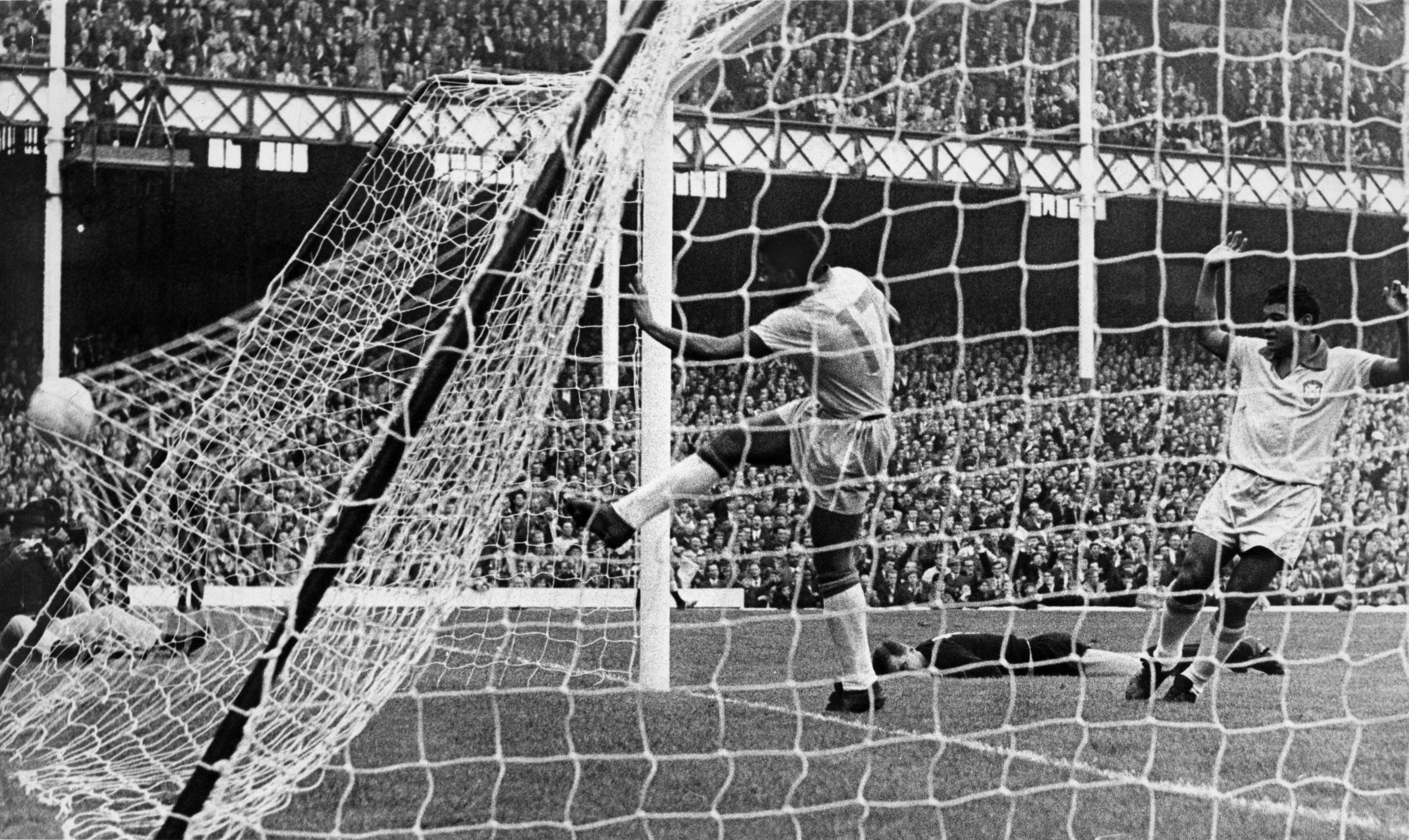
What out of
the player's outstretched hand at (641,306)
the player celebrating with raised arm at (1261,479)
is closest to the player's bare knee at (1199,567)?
the player celebrating with raised arm at (1261,479)

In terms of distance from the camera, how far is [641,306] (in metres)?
4.71

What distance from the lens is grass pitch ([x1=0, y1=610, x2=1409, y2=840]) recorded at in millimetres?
3732

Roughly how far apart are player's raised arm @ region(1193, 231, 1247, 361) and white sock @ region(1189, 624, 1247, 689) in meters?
1.16

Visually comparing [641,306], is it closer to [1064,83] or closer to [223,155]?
[223,155]

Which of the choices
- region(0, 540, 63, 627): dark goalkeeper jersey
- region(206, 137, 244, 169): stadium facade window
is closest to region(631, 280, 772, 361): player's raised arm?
region(0, 540, 63, 627): dark goalkeeper jersey

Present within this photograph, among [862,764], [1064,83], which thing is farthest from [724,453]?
[1064,83]

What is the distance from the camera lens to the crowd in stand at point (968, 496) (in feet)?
41.4

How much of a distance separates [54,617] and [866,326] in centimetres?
317

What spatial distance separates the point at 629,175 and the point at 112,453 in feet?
6.45

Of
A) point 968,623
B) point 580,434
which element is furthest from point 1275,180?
point 580,434

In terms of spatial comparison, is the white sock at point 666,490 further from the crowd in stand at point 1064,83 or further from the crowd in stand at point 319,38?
the crowd in stand at point 1064,83

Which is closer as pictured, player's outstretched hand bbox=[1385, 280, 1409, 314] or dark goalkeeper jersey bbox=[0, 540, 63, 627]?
player's outstretched hand bbox=[1385, 280, 1409, 314]

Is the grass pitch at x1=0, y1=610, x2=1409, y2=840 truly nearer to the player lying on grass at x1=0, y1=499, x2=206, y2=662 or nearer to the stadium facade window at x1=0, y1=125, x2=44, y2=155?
the player lying on grass at x1=0, y1=499, x2=206, y2=662

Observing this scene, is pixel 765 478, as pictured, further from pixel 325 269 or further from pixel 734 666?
pixel 325 269
